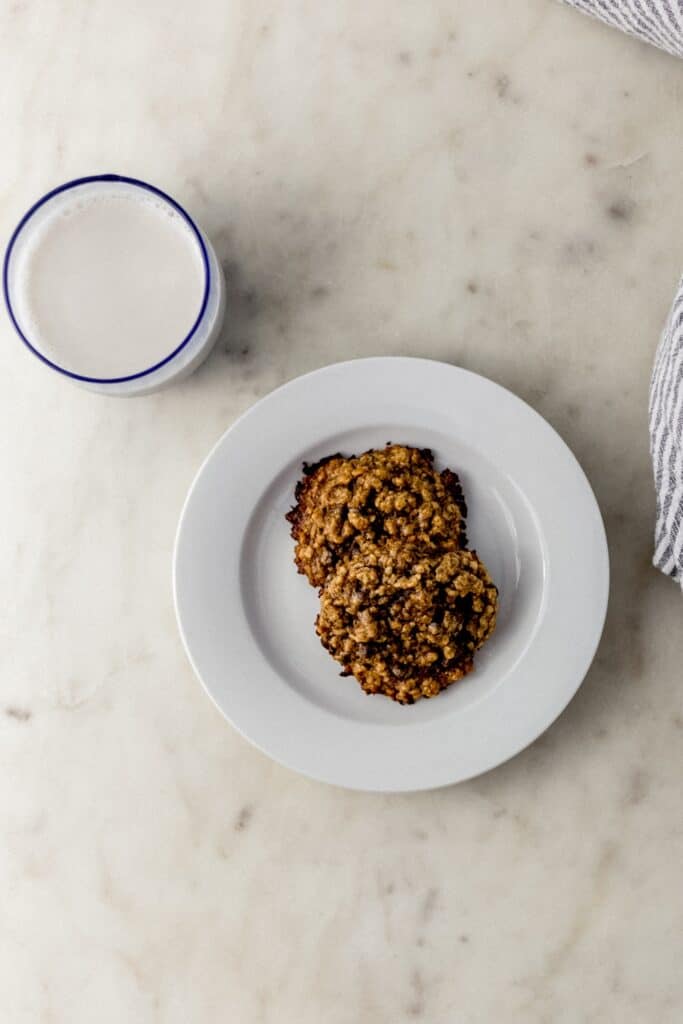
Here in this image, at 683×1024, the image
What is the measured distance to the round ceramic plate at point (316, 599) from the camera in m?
1.08

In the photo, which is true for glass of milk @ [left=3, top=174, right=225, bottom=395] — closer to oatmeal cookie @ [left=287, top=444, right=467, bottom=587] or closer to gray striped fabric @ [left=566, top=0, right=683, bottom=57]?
oatmeal cookie @ [left=287, top=444, right=467, bottom=587]

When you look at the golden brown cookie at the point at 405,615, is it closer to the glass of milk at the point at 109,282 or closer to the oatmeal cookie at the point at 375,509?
the oatmeal cookie at the point at 375,509

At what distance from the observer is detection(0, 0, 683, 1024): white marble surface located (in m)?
1.16

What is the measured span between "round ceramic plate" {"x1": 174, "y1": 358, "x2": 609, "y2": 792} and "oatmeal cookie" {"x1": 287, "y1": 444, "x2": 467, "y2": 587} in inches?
1.2

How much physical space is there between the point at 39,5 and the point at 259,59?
27 cm

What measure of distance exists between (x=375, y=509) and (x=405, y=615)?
0.12 m

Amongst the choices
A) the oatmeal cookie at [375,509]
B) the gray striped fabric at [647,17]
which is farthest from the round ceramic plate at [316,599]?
the gray striped fabric at [647,17]

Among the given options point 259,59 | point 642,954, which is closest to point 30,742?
point 642,954

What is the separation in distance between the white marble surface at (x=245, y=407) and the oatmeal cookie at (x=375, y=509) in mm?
155

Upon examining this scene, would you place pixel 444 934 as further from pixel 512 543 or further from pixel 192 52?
pixel 192 52

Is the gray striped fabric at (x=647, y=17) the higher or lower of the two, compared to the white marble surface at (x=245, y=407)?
higher

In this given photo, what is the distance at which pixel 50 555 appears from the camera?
1.21 meters

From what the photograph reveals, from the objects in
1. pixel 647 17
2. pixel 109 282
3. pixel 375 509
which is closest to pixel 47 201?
pixel 109 282

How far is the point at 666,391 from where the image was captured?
1.07 meters
